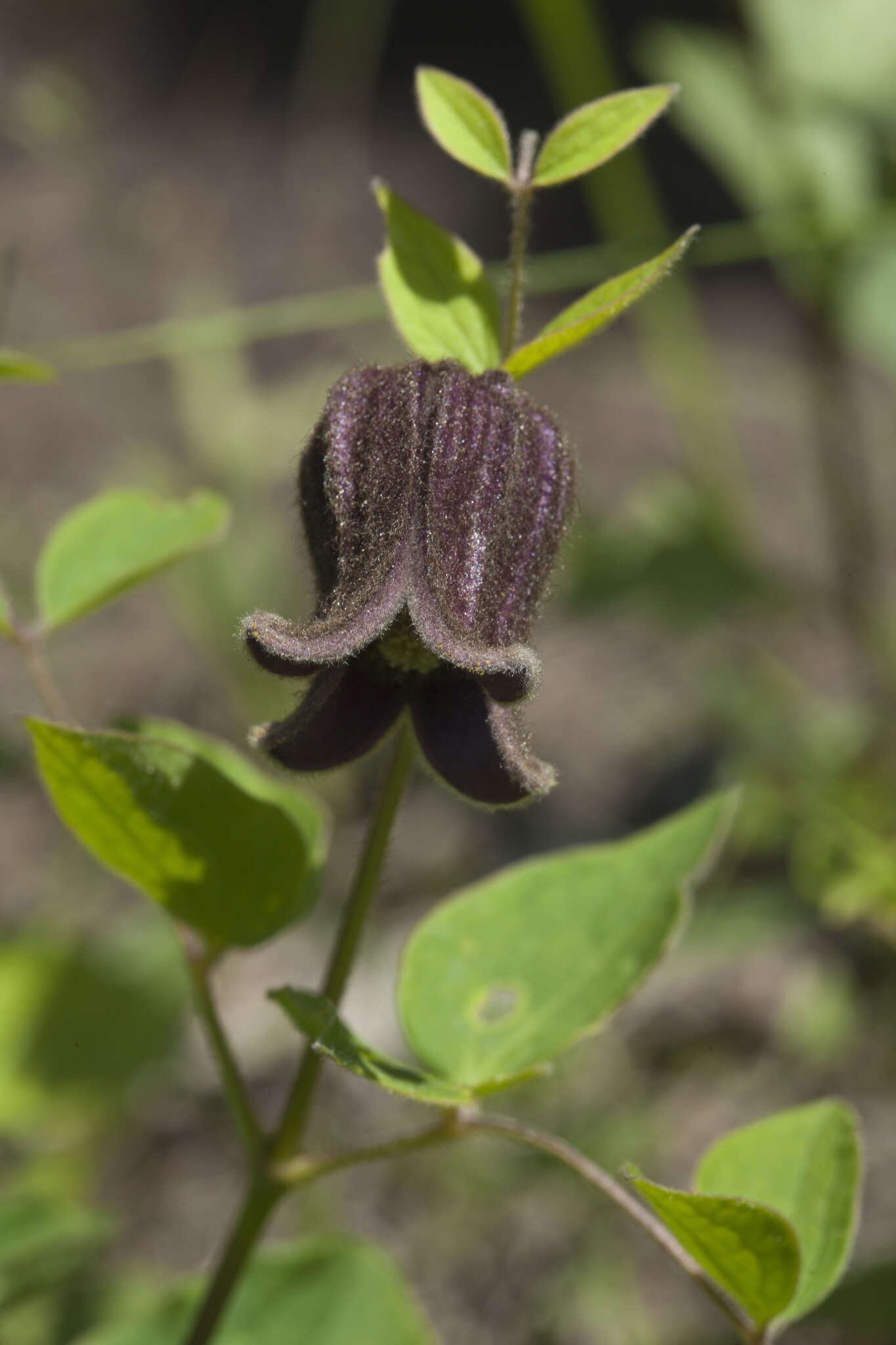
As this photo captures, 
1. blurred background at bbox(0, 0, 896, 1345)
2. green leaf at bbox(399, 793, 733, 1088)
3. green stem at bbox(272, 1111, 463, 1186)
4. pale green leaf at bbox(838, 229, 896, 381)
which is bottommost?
blurred background at bbox(0, 0, 896, 1345)

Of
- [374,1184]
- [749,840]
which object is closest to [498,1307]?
[374,1184]

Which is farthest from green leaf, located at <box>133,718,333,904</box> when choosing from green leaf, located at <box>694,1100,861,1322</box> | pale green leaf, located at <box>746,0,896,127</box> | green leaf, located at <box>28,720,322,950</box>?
pale green leaf, located at <box>746,0,896,127</box>

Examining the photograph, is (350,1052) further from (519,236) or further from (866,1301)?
(866,1301)

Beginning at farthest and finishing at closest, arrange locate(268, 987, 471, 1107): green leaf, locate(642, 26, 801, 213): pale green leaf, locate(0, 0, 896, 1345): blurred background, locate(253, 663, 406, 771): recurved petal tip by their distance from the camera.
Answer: locate(642, 26, 801, 213): pale green leaf
locate(0, 0, 896, 1345): blurred background
locate(253, 663, 406, 771): recurved petal tip
locate(268, 987, 471, 1107): green leaf

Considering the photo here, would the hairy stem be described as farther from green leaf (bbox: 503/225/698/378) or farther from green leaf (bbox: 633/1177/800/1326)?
green leaf (bbox: 633/1177/800/1326)

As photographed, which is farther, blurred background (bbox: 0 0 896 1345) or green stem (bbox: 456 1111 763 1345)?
blurred background (bbox: 0 0 896 1345)

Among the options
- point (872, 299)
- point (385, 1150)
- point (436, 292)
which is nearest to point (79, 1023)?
→ point (385, 1150)

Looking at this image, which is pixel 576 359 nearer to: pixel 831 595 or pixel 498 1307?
pixel 831 595
